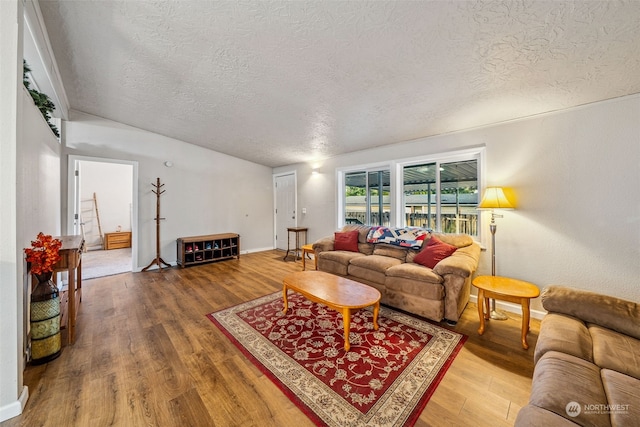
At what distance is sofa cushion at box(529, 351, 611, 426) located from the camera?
3.10ft

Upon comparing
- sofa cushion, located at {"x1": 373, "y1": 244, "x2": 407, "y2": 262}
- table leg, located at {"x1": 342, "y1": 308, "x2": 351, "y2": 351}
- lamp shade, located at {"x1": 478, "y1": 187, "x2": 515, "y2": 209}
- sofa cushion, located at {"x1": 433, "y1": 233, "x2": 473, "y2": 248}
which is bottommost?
table leg, located at {"x1": 342, "y1": 308, "x2": 351, "y2": 351}

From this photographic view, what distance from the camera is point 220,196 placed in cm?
563

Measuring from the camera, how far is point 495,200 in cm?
266

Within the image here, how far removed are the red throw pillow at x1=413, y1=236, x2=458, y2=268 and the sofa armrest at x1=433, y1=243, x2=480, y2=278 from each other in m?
0.08

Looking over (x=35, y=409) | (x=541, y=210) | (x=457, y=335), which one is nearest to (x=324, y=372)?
(x=457, y=335)

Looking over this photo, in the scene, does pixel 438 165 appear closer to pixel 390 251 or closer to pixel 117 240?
pixel 390 251

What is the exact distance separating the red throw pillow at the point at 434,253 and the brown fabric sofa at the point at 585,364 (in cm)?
104

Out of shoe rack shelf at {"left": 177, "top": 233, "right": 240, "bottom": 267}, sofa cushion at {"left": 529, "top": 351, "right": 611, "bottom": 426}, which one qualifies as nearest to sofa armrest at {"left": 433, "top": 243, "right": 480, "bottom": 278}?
sofa cushion at {"left": 529, "top": 351, "right": 611, "bottom": 426}

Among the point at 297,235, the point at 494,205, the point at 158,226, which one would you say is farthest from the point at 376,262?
the point at 158,226

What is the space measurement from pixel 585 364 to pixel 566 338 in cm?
22

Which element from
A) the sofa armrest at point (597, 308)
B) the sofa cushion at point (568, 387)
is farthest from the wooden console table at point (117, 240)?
the sofa armrest at point (597, 308)

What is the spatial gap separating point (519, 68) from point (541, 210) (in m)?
1.62

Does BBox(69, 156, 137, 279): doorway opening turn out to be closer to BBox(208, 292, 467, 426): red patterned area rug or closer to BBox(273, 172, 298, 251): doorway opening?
BBox(273, 172, 298, 251): doorway opening

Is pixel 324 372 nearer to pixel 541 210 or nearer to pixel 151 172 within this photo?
pixel 541 210
